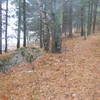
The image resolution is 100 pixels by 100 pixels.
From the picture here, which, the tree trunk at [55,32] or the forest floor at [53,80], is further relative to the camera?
the tree trunk at [55,32]

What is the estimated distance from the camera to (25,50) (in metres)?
9.23

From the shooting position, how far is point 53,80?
6.62 meters

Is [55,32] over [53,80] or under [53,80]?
over

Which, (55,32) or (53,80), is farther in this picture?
(55,32)

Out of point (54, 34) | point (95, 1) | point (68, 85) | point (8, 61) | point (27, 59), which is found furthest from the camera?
point (95, 1)

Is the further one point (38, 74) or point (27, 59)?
point (27, 59)

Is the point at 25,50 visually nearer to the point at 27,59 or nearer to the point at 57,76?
the point at 27,59

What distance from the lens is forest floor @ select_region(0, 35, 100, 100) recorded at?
543 centimetres

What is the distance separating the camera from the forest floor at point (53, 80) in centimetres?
543

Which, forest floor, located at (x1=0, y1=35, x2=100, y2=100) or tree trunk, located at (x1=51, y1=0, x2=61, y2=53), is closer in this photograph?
forest floor, located at (x1=0, y1=35, x2=100, y2=100)

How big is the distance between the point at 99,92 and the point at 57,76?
196 centimetres

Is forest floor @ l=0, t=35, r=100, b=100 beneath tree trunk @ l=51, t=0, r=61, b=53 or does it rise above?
beneath

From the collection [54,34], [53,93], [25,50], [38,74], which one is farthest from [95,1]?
[53,93]

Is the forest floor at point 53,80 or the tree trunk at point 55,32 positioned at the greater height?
the tree trunk at point 55,32
